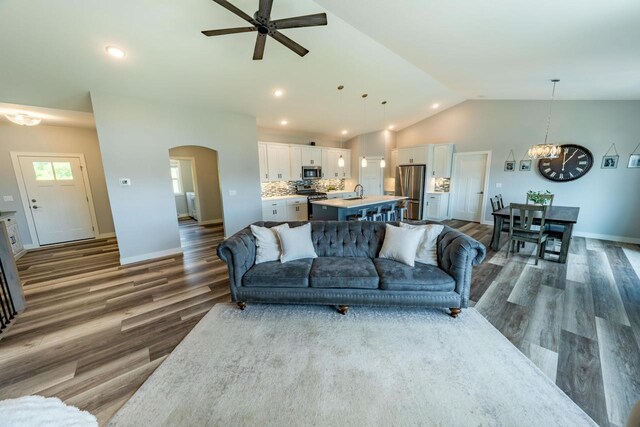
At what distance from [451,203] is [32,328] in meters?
8.53

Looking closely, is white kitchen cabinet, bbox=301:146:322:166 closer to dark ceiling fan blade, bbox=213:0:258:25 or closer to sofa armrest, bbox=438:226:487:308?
dark ceiling fan blade, bbox=213:0:258:25

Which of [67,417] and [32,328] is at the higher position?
[67,417]

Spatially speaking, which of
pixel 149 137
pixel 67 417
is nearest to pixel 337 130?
pixel 149 137

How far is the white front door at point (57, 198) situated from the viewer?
15.9 ft

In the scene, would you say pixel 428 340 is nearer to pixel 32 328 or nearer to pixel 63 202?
pixel 32 328

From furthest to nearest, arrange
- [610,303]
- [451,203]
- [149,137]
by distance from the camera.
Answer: [451,203], [149,137], [610,303]

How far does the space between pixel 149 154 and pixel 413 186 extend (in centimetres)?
666

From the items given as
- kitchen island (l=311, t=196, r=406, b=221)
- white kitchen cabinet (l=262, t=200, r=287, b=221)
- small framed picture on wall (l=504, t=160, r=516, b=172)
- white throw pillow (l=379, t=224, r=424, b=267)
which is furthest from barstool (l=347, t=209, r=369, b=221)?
small framed picture on wall (l=504, t=160, r=516, b=172)

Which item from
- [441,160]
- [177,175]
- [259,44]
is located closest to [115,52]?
[259,44]

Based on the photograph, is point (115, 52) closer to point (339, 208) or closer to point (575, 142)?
point (339, 208)

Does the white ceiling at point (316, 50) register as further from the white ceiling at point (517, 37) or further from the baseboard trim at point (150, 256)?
the baseboard trim at point (150, 256)

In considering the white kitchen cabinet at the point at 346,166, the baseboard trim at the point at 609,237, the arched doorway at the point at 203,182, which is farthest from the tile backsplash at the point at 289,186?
the baseboard trim at the point at 609,237

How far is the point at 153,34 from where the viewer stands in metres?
2.68

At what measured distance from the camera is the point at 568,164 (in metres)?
5.11
